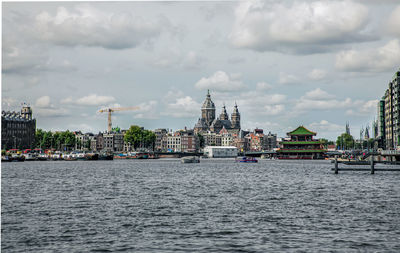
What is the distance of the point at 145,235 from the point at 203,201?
19.6 m

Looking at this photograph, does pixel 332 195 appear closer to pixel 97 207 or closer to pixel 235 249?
pixel 97 207

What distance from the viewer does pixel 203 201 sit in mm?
53969

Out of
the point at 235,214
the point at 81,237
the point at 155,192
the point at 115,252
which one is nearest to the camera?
the point at 115,252

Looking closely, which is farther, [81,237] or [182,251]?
[81,237]

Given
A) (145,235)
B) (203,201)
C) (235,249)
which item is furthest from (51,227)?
(203,201)

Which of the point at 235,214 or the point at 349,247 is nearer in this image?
the point at 349,247

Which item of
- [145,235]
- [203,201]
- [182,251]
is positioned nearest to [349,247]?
[182,251]

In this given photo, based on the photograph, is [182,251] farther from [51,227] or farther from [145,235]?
[51,227]

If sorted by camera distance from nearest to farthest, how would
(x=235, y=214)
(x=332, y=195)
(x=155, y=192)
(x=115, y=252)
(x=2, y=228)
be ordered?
(x=115, y=252)
(x=2, y=228)
(x=235, y=214)
(x=332, y=195)
(x=155, y=192)

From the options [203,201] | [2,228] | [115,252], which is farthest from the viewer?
[203,201]

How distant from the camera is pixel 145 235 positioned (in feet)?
114

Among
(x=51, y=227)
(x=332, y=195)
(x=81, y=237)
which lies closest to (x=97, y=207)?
(x=51, y=227)

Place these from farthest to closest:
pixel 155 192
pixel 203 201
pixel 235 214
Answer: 1. pixel 155 192
2. pixel 203 201
3. pixel 235 214

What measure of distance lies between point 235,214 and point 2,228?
19.2 meters
